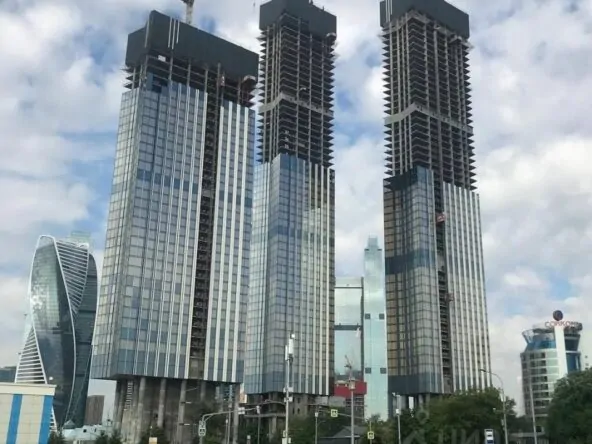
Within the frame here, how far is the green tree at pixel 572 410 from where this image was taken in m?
85.4

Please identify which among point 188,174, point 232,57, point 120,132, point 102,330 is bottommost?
point 102,330

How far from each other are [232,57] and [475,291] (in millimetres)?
95119

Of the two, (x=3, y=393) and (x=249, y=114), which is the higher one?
(x=249, y=114)

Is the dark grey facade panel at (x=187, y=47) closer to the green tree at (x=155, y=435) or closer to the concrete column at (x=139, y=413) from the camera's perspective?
the concrete column at (x=139, y=413)

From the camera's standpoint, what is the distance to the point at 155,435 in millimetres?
129250

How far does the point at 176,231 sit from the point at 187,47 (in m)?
48.4

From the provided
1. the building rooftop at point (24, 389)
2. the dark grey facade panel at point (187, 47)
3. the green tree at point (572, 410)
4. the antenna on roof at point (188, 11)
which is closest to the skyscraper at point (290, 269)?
the dark grey facade panel at point (187, 47)

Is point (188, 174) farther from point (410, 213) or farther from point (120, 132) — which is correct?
point (410, 213)

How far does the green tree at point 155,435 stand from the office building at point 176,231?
535cm

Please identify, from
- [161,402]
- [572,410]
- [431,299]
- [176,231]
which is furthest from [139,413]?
[431,299]

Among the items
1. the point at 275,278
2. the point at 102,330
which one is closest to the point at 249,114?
the point at 275,278

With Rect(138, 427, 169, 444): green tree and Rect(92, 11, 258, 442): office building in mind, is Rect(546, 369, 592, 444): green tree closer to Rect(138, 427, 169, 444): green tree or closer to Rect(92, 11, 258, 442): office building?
Rect(138, 427, 169, 444): green tree

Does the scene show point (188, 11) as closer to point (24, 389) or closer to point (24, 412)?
point (24, 389)

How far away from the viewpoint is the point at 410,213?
19538 centimetres
